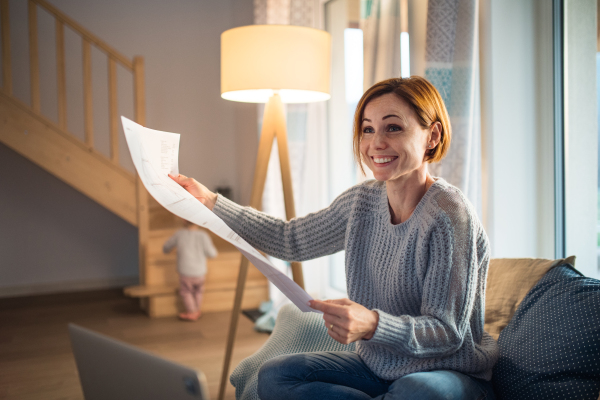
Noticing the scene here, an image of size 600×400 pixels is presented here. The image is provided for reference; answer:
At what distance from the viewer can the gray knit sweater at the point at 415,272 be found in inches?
42.1

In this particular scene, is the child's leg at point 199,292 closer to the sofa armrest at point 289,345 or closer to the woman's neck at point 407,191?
the sofa armrest at point 289,345

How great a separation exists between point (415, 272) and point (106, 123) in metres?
3.79

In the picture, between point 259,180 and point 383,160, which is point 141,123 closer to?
point 259,180

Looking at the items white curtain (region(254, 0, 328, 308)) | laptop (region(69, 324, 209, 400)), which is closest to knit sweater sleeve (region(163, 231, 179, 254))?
white curtain (region(254, 0, 328, 308))

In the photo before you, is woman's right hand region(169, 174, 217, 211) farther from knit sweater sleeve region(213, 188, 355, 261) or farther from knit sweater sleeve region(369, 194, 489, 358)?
knit sweater sleeve region(369, 194, 489, 358)

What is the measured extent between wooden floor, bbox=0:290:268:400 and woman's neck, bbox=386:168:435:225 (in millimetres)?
1326

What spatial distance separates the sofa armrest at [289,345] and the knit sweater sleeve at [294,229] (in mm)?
379

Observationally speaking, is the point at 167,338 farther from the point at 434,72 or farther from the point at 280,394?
the point at 434,72

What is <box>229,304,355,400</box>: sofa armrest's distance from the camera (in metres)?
1.63

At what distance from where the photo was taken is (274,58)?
185 centimetres

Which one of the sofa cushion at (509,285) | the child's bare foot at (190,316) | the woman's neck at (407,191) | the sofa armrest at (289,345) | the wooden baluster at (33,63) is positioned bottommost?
the child's bare foot at (190,316)

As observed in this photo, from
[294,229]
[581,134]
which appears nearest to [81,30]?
[294,229]

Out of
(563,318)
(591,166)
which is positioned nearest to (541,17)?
(591,166)

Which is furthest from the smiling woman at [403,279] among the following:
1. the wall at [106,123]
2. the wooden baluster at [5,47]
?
the wall at [106,123]
